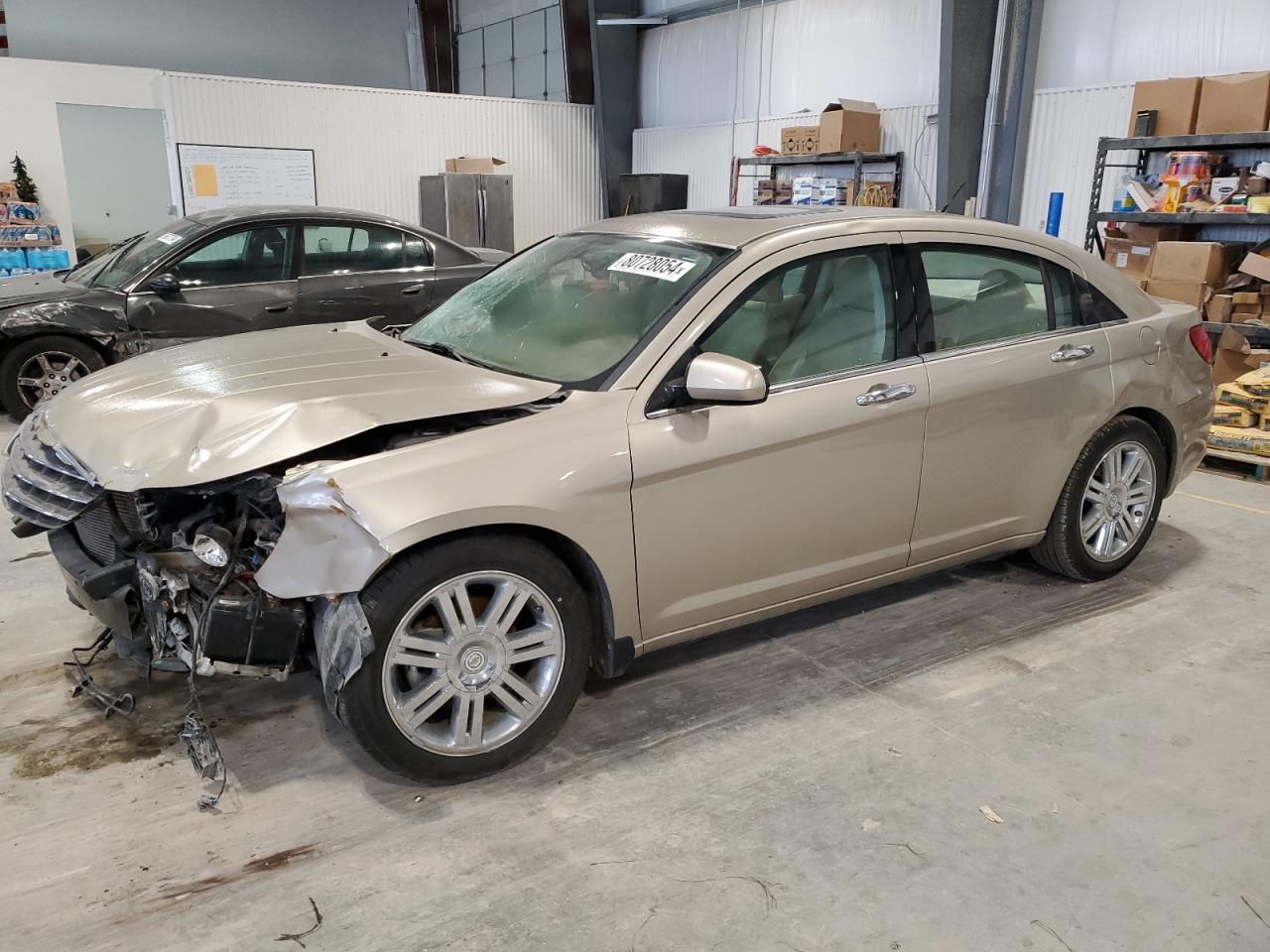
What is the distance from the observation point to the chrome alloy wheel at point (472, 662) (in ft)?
8.23

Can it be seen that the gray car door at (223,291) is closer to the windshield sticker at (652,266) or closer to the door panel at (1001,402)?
the windshield sticker at (652,266)

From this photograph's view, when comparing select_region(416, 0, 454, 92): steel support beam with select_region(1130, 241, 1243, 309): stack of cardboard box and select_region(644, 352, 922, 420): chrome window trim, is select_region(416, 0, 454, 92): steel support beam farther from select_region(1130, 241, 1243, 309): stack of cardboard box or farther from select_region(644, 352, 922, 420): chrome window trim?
select_region(644, 352, 922, 420): chrome window trim

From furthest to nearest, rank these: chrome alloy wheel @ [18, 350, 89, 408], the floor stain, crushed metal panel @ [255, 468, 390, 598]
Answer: chrome alloy wheel @ [18, 350, 89, 408], crushed metal panel @ [255, 468, 390, 598], the floor stain

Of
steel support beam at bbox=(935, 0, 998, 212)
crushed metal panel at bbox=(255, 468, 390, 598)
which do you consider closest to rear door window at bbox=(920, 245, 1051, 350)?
crushed metal panel at bbox=(255, 468, 390, 598)

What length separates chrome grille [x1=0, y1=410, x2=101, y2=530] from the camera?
2.62 meters

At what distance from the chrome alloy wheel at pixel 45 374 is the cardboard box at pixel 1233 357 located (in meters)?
8.00

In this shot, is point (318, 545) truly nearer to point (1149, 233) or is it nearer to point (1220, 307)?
point (1220, 307)

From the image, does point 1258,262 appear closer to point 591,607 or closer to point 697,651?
point 697,651

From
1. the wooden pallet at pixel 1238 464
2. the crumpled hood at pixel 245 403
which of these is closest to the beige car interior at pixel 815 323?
the crumpled hood at pixel 245 403

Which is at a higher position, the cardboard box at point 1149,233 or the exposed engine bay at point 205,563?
the cardboard box at point 1149,233

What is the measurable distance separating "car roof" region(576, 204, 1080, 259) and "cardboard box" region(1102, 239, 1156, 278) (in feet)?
15.0

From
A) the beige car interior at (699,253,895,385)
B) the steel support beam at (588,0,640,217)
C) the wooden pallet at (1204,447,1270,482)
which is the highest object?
the steel support beam at (588,0,640,217)

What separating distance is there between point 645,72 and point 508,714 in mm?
13800

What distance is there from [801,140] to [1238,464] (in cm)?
611
